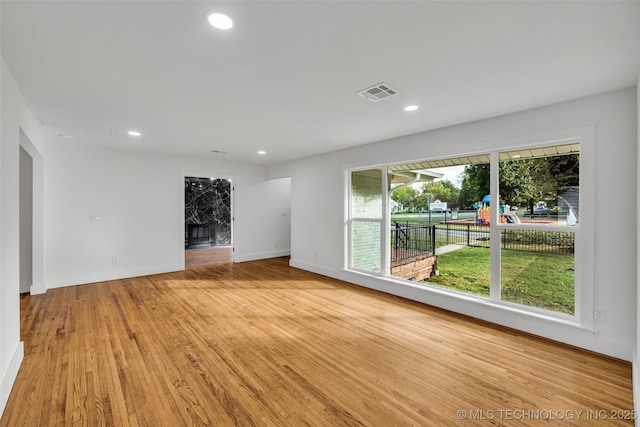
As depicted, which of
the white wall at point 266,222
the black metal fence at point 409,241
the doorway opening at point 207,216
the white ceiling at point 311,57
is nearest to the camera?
the white ceiling at point 311,57

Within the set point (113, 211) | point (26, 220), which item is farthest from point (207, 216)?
point (26, 220)

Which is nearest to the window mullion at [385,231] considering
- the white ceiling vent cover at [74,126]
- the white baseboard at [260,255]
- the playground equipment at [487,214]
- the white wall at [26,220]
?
the playground equipment at [487,214]

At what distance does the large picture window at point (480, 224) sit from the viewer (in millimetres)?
2918

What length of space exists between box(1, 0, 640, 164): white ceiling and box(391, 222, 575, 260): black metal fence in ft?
4.46

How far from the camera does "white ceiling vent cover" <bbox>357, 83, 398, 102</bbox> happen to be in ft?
8.02

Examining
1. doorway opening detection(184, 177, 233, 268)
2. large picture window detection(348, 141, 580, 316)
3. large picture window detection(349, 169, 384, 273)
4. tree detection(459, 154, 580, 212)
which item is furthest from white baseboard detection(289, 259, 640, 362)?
doorway opening detection(184, 177, 233, 268)

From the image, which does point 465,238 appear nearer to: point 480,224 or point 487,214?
point 480,224

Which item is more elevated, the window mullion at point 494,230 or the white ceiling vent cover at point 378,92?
the white ceiling vent cover at point 378,92

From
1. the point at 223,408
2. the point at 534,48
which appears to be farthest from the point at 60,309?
the point at 534,48

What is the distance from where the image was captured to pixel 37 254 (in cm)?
430

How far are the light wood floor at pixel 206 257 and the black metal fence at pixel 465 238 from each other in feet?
14.0

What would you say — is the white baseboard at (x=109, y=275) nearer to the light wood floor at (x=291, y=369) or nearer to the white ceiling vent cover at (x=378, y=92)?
the light wood floor at (x=291, y=369)

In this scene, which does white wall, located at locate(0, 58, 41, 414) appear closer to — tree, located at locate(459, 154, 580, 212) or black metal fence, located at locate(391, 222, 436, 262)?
black metal fence, located at locate(391, 222, 436, 262)

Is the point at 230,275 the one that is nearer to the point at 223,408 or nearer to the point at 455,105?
the point at 223,408
